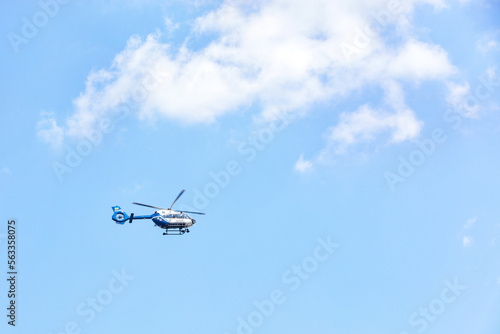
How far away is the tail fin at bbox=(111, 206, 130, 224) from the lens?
129 meters

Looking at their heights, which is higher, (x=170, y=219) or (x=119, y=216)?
(x=119, y=216)

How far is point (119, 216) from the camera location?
129 m

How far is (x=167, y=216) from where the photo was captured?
13062 centimetres

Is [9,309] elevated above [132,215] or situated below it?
below

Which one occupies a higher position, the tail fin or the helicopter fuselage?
the tail fin

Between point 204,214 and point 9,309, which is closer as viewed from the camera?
point 9,309

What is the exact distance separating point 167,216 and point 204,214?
773cm

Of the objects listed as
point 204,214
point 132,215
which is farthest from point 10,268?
point 204,214

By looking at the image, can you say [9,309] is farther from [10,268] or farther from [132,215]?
[132,215]

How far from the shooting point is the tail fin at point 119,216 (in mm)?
129000

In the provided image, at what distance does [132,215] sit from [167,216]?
6.86 meters

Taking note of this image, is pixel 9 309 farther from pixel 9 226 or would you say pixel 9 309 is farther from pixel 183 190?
pixel 183 190

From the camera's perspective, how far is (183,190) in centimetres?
12875

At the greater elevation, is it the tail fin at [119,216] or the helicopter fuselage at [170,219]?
the tail fin at [119,216]
